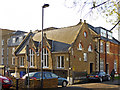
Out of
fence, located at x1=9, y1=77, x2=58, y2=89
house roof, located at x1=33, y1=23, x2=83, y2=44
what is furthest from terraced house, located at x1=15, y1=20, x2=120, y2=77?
fence, located at x1=9, y1=77, x2=58, y2=89

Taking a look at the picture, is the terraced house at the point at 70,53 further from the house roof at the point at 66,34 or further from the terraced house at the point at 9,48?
the terraced house at the point at 9,48

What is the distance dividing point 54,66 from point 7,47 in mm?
25017

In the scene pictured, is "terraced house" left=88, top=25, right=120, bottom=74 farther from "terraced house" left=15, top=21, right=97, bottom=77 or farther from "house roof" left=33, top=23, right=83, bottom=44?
"house roof" left=33, top=23, right=83, bottom=44

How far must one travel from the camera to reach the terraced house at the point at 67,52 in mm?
27750

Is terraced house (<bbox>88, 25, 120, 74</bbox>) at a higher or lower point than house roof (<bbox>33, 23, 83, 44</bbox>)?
lower

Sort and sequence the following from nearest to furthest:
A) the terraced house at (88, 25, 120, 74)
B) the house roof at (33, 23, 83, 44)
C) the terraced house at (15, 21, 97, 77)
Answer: the terraced house at (15, 21, 97, 77), the house roof at (33, 23, 83, 44), the terraced house at (88, 25, 120, 74)

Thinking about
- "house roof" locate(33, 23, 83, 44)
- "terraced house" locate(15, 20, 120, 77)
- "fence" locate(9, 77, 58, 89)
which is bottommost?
"fence" locate(9, 77, 58, 89)

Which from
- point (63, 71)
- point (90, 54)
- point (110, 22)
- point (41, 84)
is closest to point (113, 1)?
point (110, 22)

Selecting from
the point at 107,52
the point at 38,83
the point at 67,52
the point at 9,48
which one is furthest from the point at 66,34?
the point at 9,48

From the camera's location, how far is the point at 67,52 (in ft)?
89.5

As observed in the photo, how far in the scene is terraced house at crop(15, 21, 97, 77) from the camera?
27.8 m

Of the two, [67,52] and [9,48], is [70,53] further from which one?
[9,48]

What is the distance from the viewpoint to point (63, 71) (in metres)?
27.6

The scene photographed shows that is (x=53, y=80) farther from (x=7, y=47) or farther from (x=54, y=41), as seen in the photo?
(x=7, y=47)
